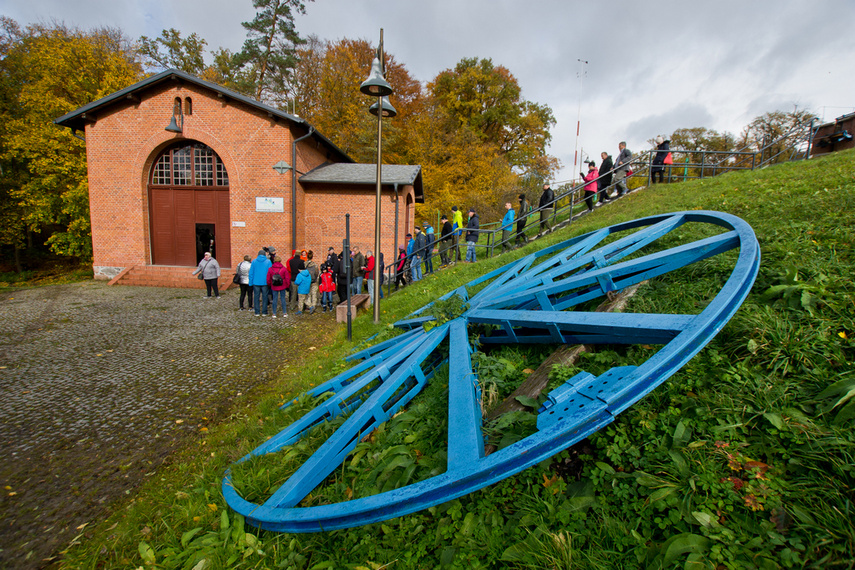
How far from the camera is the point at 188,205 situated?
52.9ft

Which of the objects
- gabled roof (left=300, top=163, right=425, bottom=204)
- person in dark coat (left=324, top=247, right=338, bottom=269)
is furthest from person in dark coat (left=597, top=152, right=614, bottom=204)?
person in dark coat (left=324, top=247, right=338, bottom=269)

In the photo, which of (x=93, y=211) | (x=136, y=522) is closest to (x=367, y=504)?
(x=136, y=522)

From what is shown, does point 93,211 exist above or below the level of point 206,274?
above

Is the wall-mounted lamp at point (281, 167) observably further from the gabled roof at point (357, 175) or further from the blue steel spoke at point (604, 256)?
the blue steel spoke at point (604, 256)

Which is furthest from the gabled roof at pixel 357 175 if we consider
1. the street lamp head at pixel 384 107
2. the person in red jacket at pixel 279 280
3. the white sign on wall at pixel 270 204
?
the street lamp head at pixel 384 107

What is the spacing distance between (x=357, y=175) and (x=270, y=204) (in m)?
3.80

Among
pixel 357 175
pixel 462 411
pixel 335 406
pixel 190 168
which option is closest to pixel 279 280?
pixel 335 406

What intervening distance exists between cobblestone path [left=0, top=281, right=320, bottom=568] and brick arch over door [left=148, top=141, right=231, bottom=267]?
6375mm

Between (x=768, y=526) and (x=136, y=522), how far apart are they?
3.96 metres

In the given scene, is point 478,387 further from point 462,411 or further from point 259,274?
point 259,274

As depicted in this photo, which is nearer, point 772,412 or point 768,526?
point 768,526

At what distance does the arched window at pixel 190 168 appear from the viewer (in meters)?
16.0

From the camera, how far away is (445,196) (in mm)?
26266

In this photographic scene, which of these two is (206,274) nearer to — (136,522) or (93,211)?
(93,211)
